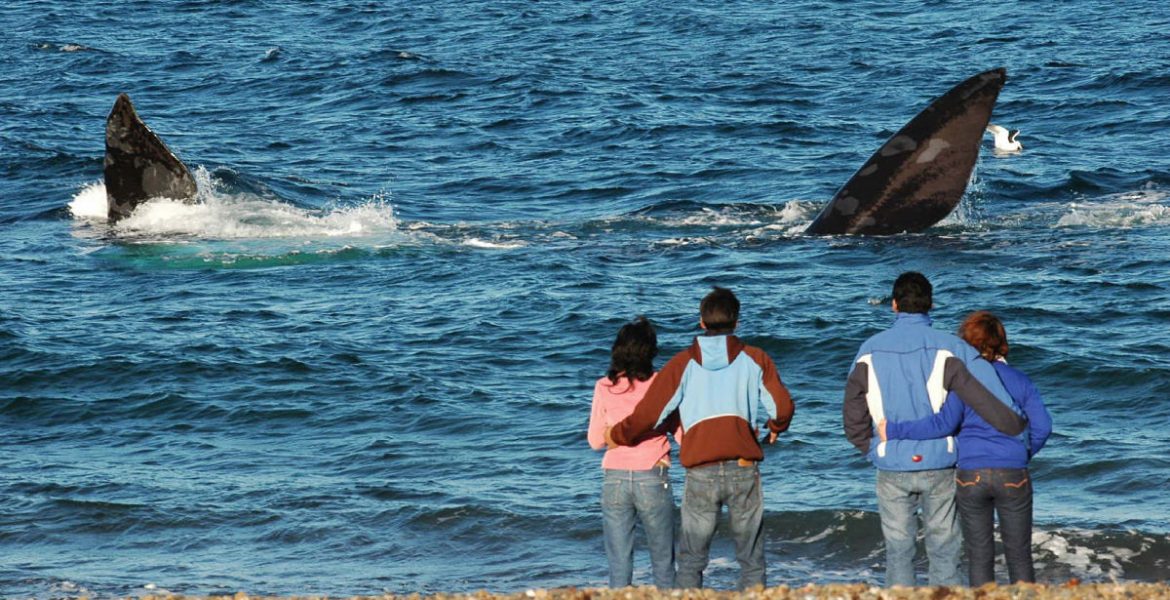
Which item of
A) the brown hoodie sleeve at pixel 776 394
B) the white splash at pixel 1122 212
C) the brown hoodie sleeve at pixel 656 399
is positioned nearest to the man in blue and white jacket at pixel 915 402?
the brown hoodie sleeve at pixel 776 394

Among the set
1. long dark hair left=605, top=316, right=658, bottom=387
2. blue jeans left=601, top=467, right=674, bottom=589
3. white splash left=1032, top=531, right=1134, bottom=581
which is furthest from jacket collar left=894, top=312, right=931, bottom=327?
white splash left=1032, top=531, right=1134, bottom=581

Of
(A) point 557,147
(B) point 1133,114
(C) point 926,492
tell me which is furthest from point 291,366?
(B) point 1133,114

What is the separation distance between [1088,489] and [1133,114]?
59.0ft

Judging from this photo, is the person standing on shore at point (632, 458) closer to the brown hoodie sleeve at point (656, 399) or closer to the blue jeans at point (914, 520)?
the brown hoodie sleeve at point (656, 399)

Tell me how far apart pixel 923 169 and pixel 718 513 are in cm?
1062

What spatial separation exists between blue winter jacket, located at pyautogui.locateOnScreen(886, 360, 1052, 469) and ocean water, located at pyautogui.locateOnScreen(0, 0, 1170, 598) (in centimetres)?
244

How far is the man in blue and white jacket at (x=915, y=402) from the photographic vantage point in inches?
339

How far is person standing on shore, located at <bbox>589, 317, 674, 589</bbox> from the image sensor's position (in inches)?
350

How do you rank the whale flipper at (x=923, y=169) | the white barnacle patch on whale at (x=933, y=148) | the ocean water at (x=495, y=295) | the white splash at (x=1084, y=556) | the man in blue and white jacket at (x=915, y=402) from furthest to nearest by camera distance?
the white barnacle patch on whale at (x=933, y=148) < the whale flipper at (x=923, y=169) < the ocean water at (x=495, y=295) < the white splash at (x=1084, y=556) < the man in blue and white jacket at (x=915, y=402)

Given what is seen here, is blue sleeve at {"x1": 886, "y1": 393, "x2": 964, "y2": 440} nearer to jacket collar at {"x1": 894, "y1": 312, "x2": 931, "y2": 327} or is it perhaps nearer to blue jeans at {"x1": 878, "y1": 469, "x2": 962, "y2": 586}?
blue jeans at {"x1": 878, "y1": 469, "x2": 962, "y2": 586}

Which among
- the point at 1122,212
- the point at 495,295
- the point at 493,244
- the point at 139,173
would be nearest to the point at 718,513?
the point at 495,295

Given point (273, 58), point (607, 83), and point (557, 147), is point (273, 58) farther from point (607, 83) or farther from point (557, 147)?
point (557, 147)

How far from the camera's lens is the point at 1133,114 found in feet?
94.9

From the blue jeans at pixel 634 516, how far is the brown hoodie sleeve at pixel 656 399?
0.36 m
